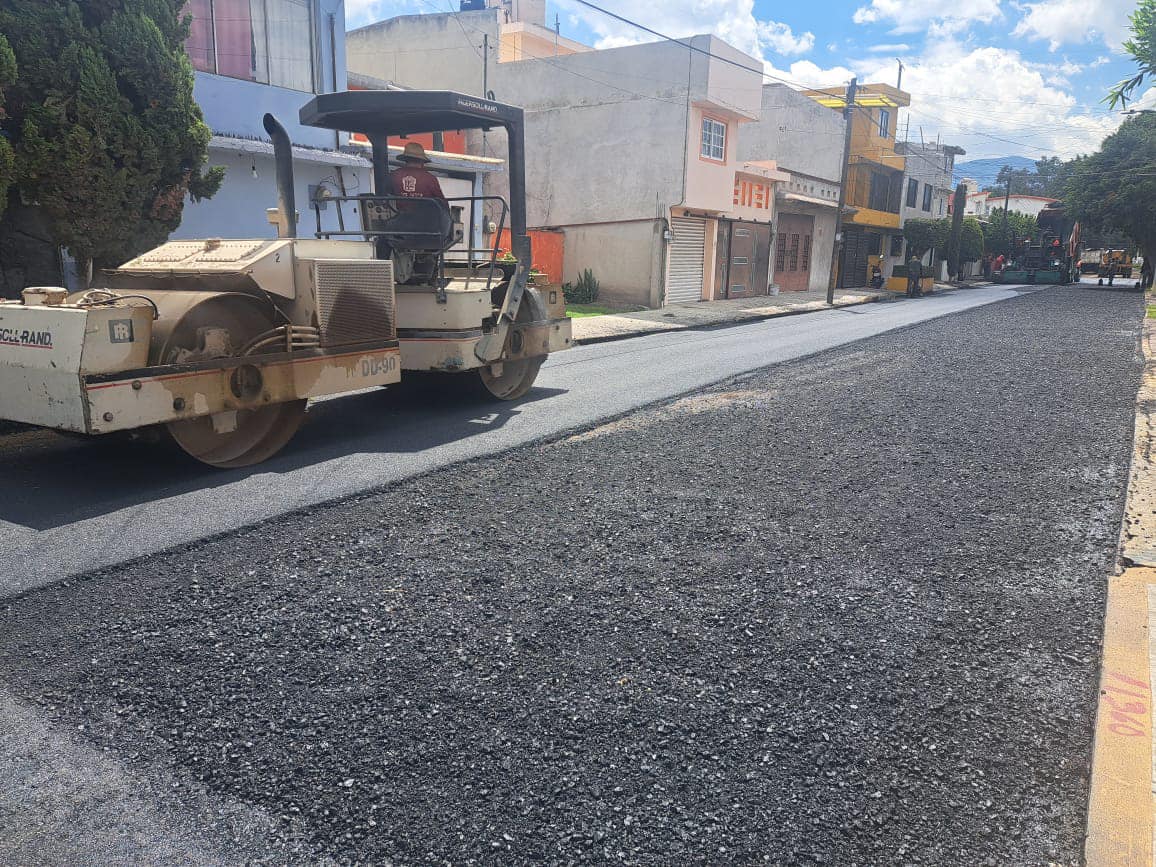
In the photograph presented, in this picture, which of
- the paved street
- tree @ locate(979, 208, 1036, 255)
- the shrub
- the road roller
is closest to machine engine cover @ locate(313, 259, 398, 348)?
the road roller

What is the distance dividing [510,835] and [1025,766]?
1.63 m

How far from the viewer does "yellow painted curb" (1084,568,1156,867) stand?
2416mm

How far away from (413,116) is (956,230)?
136ft

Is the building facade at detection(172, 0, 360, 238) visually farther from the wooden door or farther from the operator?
the wooden door

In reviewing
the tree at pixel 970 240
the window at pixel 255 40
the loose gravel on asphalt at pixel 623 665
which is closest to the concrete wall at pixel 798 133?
the tree at pixel 970 240

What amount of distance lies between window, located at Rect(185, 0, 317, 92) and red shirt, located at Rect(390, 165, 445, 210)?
653 centimetres

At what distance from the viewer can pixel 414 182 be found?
26.4 ft

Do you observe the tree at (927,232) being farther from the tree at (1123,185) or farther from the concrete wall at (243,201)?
the concrete wall at (243,201)

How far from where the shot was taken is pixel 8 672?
3.29 m

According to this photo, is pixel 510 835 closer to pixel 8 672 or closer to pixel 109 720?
pixel 109 720

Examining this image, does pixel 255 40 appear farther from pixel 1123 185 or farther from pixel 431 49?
pixel 1123 185

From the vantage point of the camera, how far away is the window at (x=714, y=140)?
2467 cm

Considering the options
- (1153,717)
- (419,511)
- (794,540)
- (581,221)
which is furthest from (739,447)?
(581,221)

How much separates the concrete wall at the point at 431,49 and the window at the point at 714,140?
6.04m
